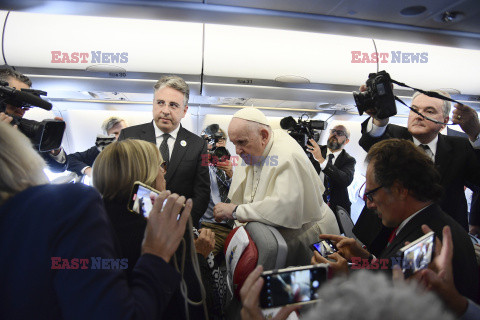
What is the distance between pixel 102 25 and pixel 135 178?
2154 millimetres

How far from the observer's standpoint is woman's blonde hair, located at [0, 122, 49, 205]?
0.75 metres

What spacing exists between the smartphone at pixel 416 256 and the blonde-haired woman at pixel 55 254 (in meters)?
0.91

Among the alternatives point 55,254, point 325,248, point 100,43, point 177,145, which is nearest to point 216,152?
point 177,145

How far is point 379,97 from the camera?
188 cm

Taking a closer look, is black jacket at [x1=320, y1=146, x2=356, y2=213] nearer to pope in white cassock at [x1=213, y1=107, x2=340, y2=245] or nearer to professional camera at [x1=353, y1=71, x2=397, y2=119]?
pope in white cassock at [x1=213, y1=107, x2=340, y2=245]

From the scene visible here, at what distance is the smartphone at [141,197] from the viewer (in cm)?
114

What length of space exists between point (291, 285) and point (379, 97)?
1.54m

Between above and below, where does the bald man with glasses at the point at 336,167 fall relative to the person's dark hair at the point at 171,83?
below

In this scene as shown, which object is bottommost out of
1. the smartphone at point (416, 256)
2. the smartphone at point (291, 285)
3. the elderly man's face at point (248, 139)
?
the smartphone at point (291, 285)

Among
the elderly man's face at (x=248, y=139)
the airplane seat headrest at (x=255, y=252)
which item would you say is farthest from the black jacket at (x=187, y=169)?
the airplane seat headrest at (x=255, y=252)

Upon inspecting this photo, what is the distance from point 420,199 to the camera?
1.47 metres

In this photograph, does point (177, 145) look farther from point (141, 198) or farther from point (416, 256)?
point (416, 256)

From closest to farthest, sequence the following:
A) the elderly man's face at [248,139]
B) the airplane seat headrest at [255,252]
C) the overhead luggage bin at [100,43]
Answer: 1. the airplane seat headrest at [255,252]
2. the elderly man's face at [248,139]
3. the overhead luggage bin at [100,43]

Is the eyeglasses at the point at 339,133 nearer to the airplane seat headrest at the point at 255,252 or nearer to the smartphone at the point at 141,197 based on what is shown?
the airplane seat headrest at the point at 255,252
